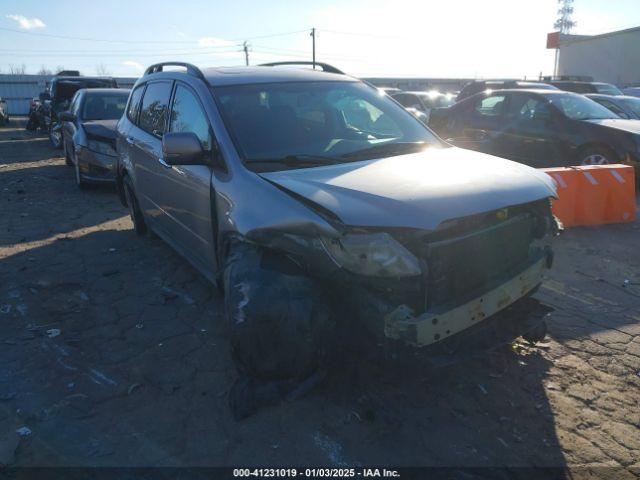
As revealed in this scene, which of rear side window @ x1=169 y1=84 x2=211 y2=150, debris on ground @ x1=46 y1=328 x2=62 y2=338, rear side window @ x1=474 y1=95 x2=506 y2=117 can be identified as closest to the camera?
rear side window @ x1=169 y1=84 x2=211 y2=150

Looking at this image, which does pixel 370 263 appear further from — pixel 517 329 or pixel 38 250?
pixel 38 250

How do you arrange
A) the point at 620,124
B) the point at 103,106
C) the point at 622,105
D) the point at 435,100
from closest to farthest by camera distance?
the point at 620,124 < the point at 103,106 < the point at 622,105 < the point at 435,100

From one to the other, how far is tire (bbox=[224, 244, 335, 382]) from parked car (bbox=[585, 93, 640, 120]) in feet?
35.2

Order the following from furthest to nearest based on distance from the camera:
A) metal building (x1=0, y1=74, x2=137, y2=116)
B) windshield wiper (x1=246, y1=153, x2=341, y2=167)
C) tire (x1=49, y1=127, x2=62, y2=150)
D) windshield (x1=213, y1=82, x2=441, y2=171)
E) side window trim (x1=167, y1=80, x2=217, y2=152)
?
metal building (x1=0, y1=74, x2=137, y2=116), tire (x1=49, y1=127, x2=62, y2=150), side window trim (x1=167, y1=80, x2=217, y2=152), windshield (x1=213, y1=82, x2=441, y2=171), windshield wiper (x1=246, y1=153, x2=341, y2=167)

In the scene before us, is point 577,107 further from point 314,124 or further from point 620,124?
point 314,124

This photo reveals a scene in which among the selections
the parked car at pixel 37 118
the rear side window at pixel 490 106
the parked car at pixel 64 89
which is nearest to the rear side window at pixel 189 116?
the rear side window at pixel 490 106

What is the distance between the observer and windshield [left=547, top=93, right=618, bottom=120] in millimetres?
8430

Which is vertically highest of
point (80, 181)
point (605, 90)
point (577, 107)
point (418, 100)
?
point (605, 90)

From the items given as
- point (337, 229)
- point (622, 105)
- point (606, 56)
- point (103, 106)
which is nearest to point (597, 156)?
point (622, 105)

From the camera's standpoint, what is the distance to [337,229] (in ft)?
8.27

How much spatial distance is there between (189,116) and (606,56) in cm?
4663

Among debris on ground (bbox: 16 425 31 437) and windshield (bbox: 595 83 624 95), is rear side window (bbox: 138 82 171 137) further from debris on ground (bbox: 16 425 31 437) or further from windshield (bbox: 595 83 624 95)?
windshield (bbox: 595 83 624 95)

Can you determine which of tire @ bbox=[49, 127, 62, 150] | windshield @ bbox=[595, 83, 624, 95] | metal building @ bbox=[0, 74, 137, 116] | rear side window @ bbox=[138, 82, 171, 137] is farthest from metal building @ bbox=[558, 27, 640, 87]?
rear side window @ bbox=[138, 82, 171, 137]

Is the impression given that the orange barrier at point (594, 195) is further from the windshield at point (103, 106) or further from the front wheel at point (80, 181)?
the windshield at point (103, 106)
